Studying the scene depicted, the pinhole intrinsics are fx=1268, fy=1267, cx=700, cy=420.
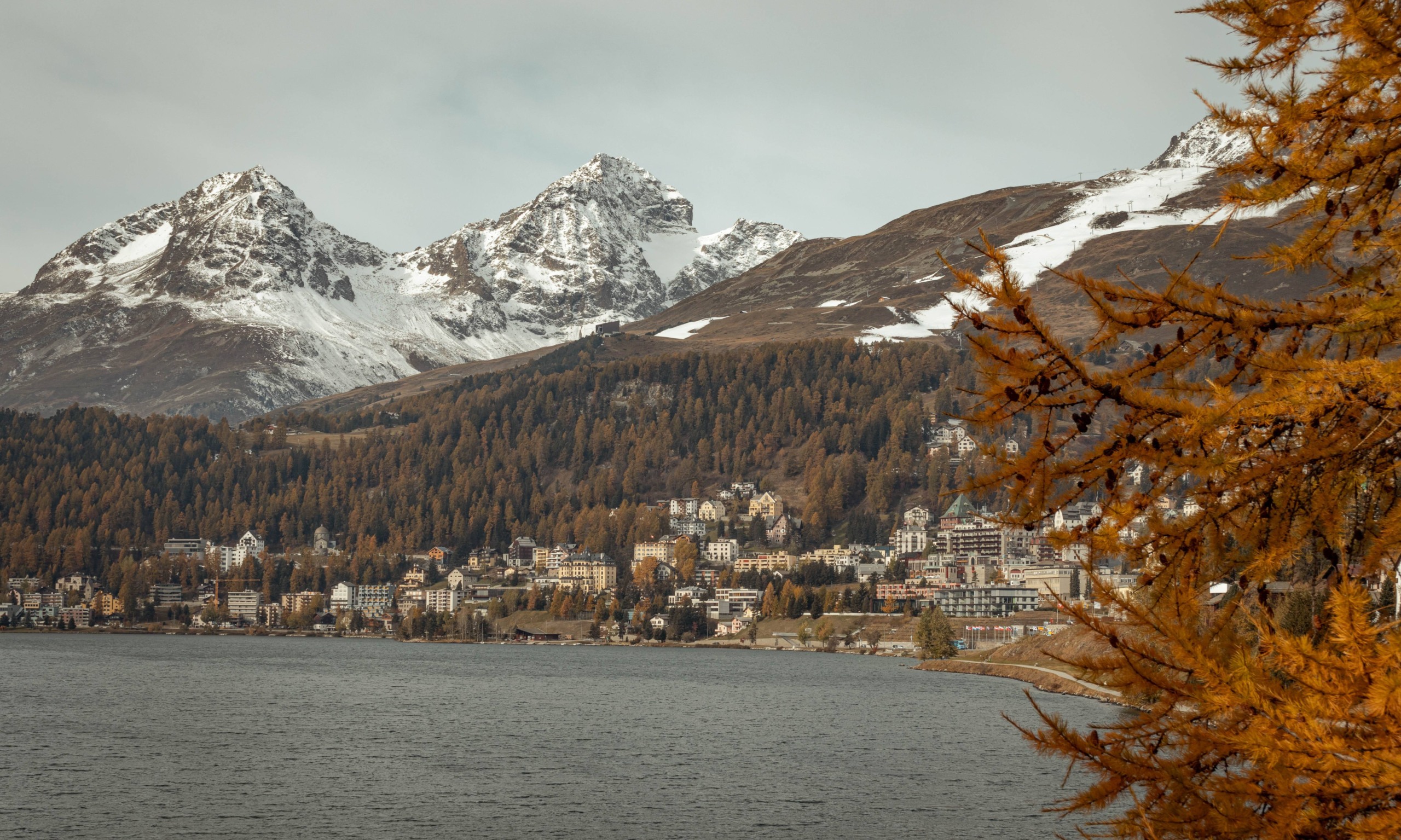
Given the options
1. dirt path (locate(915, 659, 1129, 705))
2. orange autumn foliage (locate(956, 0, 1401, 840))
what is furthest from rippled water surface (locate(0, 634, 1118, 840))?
orange autumn foliage (locate(956, 0, 1401, 840))

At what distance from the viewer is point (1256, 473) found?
9.41m

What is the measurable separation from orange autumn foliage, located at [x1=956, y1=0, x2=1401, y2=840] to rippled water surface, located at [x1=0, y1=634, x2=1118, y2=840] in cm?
4066

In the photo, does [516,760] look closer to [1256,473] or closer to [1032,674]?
[1256,473]

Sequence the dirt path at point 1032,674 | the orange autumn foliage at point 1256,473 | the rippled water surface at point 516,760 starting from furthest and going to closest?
→ the dirt path at point 1032,674
the rippled water surface at point 516,760
the orange autumn foliage at point 1256,473

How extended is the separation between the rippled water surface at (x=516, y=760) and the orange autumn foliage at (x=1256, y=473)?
40.7 meters

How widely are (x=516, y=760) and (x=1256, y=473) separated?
65757 millimetres

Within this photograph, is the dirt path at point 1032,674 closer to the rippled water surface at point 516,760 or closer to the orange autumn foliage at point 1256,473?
the rippled water surface at point 516,760

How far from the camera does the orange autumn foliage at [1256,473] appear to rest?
8.23m

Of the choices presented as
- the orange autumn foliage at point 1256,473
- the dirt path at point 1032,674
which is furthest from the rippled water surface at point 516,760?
the orange autumn foliage at point 1256,473

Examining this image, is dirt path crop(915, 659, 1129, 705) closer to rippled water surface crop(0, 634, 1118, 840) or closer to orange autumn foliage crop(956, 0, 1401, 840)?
rippled water surface crop(0, 634, 1118, 840)

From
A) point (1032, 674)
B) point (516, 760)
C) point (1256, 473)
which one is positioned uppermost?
point (1256, 473)

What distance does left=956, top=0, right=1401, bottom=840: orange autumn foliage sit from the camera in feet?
27.0

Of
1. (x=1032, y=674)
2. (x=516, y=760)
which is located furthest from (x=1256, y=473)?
(x=1032, y=674)

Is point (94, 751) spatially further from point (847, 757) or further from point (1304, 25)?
point (1304, 25)
